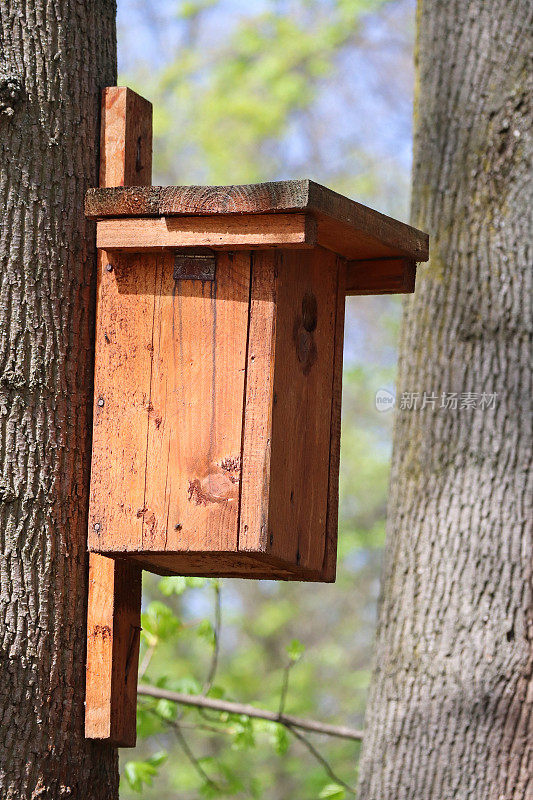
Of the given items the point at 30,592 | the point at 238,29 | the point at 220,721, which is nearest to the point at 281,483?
the point at 30,592

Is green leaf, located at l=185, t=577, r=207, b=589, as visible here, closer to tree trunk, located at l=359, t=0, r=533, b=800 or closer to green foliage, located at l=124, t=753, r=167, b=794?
green foliage, located at l=124, t=753, r=167, b=794

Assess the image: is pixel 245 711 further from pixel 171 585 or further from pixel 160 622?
pixel 171 585

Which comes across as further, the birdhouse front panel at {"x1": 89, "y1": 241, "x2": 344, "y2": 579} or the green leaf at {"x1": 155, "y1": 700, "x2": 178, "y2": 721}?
the green leaf at {"x1": 155, "y1": 700, "x2": 178, "y2": 721}

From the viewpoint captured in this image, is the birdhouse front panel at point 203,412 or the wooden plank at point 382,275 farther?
the wooden plank at point 382,275

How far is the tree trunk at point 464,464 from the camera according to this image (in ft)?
9.61

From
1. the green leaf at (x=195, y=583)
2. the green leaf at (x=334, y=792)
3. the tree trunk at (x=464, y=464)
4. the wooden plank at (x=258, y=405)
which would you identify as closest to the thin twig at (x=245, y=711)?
the green leaf at (x=334, y=792)

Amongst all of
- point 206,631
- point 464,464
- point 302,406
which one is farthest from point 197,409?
point 206,631

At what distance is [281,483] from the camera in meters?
1.87

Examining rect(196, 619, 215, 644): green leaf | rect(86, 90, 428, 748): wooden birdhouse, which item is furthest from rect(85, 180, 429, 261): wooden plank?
rect(196, 619, 215, 644): green leaf

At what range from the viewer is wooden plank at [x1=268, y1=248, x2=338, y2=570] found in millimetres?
1867

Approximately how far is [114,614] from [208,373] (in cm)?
47

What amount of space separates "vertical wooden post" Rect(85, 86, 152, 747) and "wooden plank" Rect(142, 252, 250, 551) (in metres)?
0.14

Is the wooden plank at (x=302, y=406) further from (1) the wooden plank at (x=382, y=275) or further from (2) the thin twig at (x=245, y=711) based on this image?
(2) the thin twig at (x=245, y=711)

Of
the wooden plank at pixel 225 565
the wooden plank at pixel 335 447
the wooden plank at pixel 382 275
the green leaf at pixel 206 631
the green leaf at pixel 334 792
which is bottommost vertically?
the green leaf at pixel 334 792
